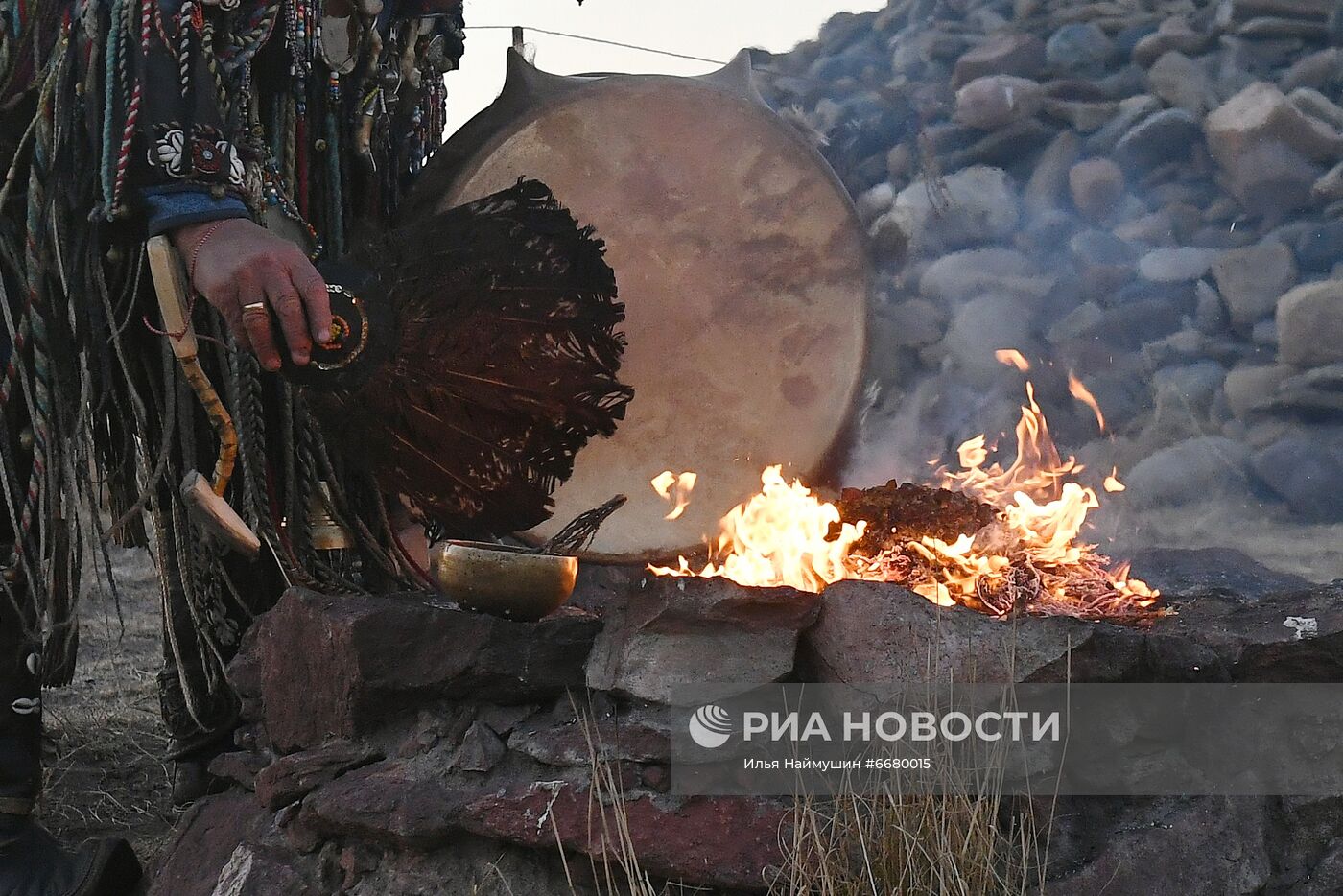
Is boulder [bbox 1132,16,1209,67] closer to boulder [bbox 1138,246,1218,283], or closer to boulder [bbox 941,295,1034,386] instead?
boulder [bbox 1138,246,1218,283]

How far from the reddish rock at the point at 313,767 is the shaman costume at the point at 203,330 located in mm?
385

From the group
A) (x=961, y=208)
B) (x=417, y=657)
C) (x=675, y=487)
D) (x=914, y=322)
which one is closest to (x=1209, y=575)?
(x=675, y=487)

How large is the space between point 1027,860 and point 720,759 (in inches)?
18.1

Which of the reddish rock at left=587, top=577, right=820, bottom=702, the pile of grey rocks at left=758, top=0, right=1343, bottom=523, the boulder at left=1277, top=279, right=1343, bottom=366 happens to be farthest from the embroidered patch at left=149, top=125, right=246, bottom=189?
the boulder at left=1277, top=279, right=1343, bottom=366

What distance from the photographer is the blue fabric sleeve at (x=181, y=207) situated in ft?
6.79

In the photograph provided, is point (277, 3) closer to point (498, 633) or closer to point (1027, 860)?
point (498, 633)

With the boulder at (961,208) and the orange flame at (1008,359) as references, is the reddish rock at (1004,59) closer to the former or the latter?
the boulder at (961,208)

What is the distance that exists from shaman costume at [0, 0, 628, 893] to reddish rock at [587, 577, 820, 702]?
46cm

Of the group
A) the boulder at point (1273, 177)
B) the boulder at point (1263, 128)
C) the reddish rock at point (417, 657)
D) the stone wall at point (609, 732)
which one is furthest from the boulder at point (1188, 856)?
the boulder at point (1263, 128)

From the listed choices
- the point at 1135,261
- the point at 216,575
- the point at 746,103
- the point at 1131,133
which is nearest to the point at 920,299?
the point at 1135,261

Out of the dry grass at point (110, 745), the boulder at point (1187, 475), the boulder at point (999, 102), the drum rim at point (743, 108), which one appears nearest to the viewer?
the drum rim at point (743, 108)

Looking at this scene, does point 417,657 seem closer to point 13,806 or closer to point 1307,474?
point 13,806

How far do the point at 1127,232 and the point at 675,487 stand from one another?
10.8ft

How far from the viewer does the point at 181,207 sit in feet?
6.80
